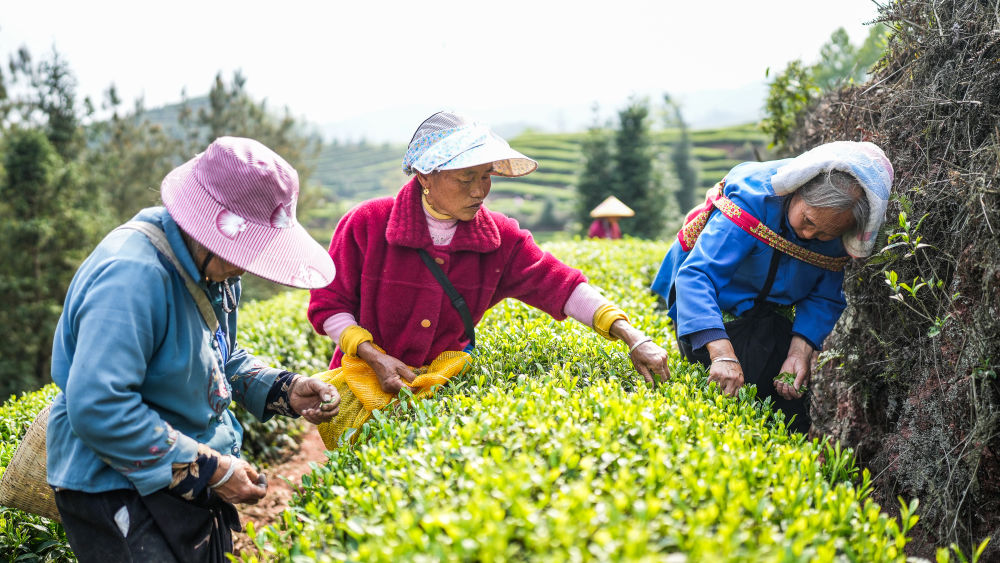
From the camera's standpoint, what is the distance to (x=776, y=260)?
116 inches

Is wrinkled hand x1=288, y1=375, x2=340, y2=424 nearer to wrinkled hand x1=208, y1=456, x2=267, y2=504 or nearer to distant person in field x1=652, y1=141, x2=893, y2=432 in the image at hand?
wrinkled hand x1=208, y1=456, x2=267, y2=504

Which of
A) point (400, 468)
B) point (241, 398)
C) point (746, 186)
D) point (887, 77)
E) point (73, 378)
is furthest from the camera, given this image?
point (887, 77)

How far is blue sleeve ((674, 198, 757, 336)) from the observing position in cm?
282

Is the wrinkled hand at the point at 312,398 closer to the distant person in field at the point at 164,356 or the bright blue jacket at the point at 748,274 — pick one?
the distant person in field at the point at 164,356

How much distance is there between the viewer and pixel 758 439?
7.52 ft

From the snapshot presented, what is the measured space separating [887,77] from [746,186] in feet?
4.00

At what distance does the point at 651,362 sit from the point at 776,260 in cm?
74

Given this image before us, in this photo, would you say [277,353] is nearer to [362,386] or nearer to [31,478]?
[362,386]

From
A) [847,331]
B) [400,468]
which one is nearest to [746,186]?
[847,331]

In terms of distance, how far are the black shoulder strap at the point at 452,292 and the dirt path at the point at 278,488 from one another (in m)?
1.62

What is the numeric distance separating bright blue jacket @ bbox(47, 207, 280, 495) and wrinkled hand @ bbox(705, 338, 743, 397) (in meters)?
1.94

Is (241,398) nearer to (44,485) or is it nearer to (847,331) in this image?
(44,485)

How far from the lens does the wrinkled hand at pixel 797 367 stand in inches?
120

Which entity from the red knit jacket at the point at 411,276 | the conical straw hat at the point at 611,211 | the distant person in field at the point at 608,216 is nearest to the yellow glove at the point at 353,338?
the red knit jacket at the point at 411,276
